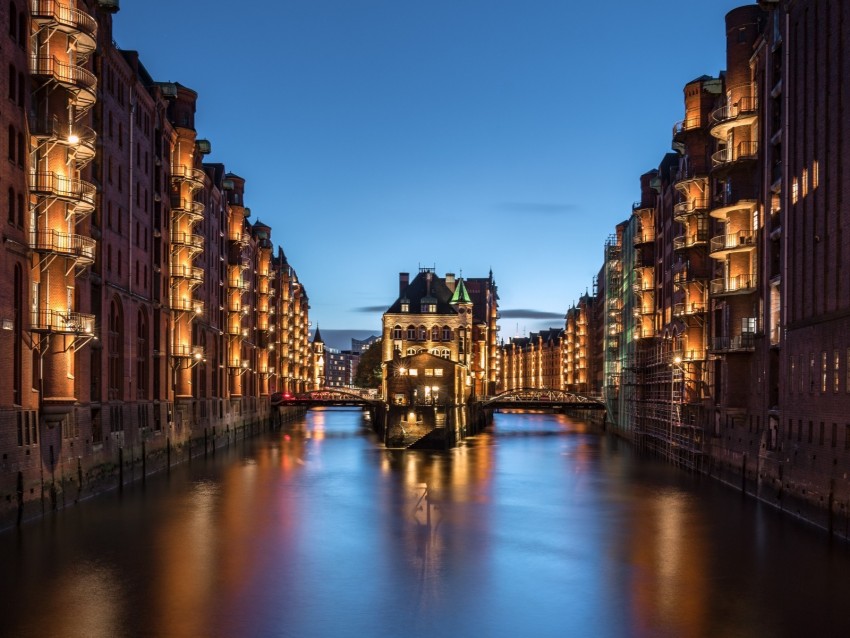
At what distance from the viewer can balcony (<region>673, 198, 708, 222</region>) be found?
61.9 metres

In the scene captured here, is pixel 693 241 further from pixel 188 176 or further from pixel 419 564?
pixel 188 176

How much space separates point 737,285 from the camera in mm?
53312

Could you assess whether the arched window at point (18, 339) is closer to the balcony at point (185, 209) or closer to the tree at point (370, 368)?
the balcony at point (185, 209)

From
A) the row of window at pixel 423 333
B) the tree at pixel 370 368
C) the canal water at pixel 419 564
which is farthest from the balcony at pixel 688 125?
the tree at pixel 370 368

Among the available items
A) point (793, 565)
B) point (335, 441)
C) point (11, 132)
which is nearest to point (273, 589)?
point (793, 565)

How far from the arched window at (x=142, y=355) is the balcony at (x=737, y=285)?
34.9m

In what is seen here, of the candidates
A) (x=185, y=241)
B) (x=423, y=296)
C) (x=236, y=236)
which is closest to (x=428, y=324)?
(x=423, y=296)

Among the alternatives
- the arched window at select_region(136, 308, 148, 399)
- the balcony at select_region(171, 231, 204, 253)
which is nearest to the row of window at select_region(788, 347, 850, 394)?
the arched window at select_region(136, 308, 148, 399)

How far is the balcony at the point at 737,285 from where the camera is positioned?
52.4 metres

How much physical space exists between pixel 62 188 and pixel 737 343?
3467 centimetres

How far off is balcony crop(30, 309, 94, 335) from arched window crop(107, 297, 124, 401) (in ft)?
38.3

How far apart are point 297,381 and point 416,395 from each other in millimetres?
71954

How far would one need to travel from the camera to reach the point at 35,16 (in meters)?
40.4

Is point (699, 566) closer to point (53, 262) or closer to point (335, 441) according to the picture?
point (53, 262)
